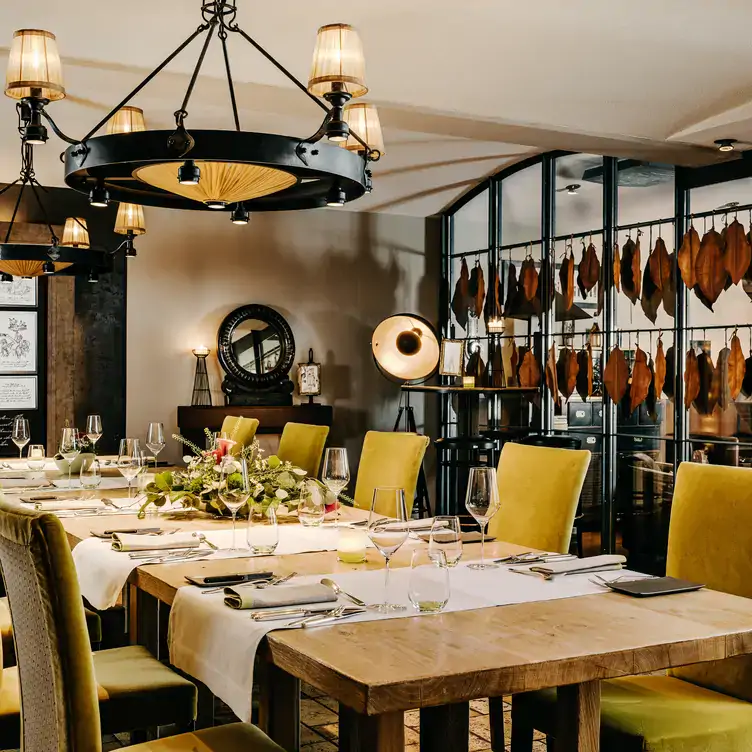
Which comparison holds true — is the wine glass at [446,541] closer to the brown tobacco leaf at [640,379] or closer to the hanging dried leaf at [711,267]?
the hanging dried leaf at [711,267]

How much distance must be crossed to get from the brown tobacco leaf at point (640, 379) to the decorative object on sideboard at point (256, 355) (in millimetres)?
2911

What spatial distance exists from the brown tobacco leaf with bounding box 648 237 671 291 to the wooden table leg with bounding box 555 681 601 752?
4.72m

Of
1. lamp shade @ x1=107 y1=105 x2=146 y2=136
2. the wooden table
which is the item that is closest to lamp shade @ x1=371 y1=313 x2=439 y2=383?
lamp shade @ x1=107 y1=105 x2=146 y2=136

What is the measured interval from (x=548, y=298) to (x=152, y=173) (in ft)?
15.9

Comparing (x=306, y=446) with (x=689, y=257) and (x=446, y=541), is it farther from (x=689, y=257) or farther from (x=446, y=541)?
(x=446, y=541)

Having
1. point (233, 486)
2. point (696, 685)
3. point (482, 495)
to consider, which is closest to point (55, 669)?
point (482, 495)

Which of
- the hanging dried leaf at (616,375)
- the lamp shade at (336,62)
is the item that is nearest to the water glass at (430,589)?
the lamp shade at (336,62)

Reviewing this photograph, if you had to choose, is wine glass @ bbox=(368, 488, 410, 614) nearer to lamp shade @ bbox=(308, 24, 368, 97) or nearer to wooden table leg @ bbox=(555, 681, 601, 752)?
wooden table leg @ bbox=(555, 681, 601, 752)

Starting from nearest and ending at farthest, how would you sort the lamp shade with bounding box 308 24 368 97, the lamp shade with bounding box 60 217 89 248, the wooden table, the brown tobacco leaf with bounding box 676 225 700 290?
1. the wooden table
2. the lamp shade with bounding box 308 24 368 97
3. the lamp shade with bounding box 60 217 89 248
4. the brown tobacco leaf with bounding box 676 225 700 290

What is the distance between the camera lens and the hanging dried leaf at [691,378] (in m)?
5.92

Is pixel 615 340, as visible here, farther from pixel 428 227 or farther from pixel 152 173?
pixel 152 173

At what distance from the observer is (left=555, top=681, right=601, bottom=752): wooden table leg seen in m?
1.81

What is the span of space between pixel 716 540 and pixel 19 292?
6055mm

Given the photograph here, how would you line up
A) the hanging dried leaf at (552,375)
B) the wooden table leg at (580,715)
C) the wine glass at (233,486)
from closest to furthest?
the wooden table leg at (580,715)
the wine glass at (233,486)
the hanging dried leaf at (552,375)
